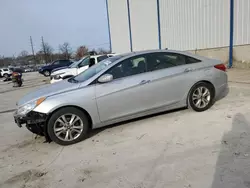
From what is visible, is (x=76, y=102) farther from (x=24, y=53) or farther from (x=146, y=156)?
(x=24, y=53)

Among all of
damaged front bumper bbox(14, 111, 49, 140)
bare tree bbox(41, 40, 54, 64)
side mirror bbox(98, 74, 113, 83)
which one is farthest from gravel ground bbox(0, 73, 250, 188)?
bare tree bbox(41, 40, 54, 64)

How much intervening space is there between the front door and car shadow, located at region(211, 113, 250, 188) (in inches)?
68.2

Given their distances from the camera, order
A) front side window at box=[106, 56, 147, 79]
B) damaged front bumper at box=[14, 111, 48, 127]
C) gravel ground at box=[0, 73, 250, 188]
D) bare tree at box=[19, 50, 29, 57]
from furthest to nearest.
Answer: bare tree at box=[19, 50, 29, 57]
front side window at box=[106, 56, 147, 79]
damaged front bumper at box=[14, 111, 48, 127]
gravel ground at box=[0, 73, 250, 188]

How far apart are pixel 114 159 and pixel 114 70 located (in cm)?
184

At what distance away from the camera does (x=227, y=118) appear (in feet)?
15.4

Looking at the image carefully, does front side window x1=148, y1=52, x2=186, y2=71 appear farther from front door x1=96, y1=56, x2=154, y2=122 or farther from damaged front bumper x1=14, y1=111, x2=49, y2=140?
damaged front bumper x1=14, y1=111, x2=49, y2=140

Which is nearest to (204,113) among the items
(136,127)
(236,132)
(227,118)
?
(227,118)

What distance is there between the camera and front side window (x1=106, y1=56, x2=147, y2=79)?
454 cm

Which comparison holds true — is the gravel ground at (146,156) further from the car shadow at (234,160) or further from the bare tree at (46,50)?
the bare tree at (46,50)

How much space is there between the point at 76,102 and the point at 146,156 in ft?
5.33

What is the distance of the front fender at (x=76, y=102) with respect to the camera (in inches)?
157

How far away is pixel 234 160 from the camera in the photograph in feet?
10.1

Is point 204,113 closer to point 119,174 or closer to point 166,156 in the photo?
point 166,156

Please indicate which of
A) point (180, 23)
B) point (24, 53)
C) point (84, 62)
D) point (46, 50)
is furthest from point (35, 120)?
point (24, 53)
